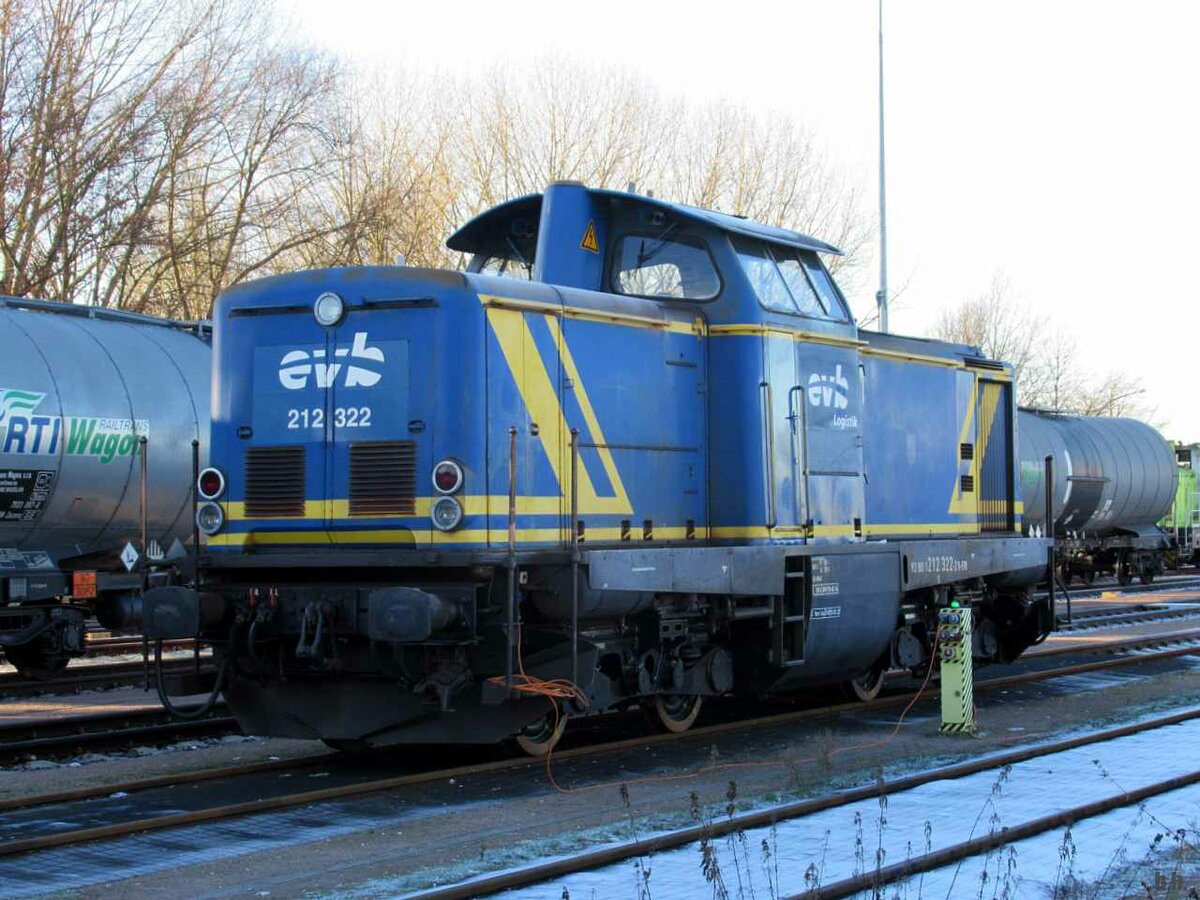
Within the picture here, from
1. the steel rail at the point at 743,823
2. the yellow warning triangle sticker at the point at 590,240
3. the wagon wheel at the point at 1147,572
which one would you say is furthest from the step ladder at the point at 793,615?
the wagon wheel at the point at 1147,572

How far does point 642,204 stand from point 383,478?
3.12 meters

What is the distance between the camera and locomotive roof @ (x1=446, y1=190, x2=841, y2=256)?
1081 cm

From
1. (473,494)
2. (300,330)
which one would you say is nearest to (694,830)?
(473,494)

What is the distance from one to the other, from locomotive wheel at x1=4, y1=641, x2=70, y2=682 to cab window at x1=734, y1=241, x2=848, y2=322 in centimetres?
876

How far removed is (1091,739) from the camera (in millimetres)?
10680

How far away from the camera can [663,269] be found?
36.4 feet

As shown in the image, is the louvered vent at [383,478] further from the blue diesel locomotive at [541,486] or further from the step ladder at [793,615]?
the step ladder at [793,615]

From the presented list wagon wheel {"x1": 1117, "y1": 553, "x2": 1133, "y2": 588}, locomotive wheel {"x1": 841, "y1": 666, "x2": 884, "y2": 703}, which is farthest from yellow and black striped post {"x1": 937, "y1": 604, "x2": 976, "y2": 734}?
wagon wheel {"x1": 1117, "y1": 553, "x2": 1133, "y2": 588}

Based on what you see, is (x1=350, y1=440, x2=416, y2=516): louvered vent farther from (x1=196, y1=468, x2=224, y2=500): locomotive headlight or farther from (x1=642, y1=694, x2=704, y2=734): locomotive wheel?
(x1=642, y1=694, x2=704, y2=734): locomotive wheel

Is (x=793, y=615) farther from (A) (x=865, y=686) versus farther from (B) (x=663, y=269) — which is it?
(B) (x=663, y=269)

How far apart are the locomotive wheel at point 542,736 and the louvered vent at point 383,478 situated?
1817mm

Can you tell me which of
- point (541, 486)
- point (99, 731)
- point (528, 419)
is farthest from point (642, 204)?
point (99, 731)

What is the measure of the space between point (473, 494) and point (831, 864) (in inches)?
132

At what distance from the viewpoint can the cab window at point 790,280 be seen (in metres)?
11.1
